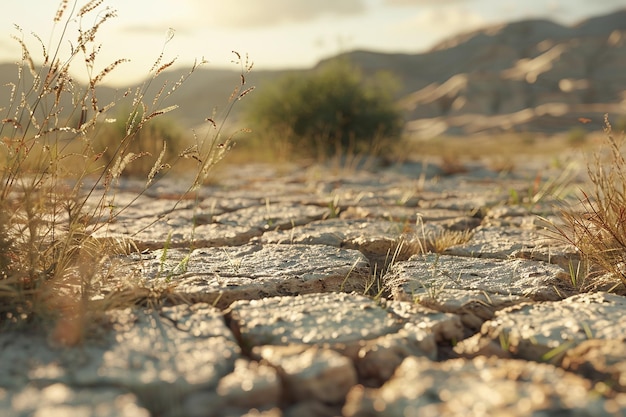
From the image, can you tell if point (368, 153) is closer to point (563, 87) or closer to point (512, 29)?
point (563, 87)

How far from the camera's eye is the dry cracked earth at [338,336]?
948 millimetres

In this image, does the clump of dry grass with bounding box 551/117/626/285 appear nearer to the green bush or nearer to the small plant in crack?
the small plant in crack

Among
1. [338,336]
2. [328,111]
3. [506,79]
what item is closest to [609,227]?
[338,336]

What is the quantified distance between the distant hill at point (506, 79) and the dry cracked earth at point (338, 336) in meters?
25.4

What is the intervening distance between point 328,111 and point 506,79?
121ft

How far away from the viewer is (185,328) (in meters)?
1.27

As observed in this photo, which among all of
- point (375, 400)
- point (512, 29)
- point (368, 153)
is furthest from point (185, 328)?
point (512, 29)

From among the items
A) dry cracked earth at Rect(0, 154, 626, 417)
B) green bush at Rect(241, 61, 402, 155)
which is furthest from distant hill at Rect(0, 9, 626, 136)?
dry cracked earth at Rect(0, 154, 626, 417)

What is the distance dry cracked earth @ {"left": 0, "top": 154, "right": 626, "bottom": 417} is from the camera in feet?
3.11

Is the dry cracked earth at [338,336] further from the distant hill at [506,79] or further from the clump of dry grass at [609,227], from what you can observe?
the distant hill at [506,79]

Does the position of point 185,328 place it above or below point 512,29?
below

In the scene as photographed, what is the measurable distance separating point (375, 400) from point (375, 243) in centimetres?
124

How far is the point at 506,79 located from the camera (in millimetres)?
40406

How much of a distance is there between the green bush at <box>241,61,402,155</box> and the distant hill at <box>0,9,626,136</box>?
20566mm
